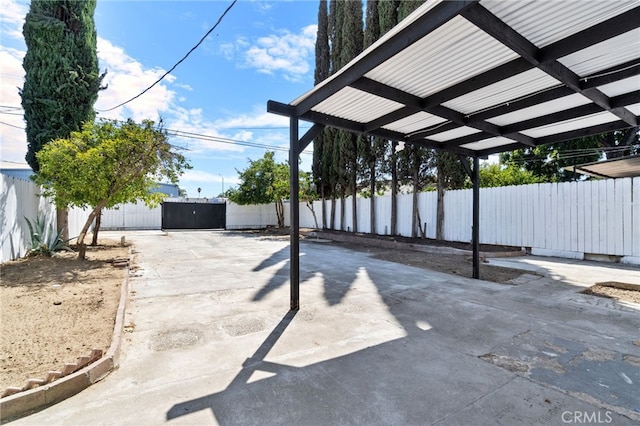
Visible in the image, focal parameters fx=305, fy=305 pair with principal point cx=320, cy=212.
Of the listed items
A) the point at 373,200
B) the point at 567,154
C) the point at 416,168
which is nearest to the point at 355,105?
the point at 416,168

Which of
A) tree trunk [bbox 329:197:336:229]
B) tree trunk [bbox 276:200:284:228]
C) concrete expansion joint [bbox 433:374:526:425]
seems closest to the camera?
concrete expansion joint [bbox 433:374:526:425]

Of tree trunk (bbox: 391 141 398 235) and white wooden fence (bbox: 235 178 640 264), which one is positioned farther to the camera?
tree trunk (bbox: 391 141 398 235)

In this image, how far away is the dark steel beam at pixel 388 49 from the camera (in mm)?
2393

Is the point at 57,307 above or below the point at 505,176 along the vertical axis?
below

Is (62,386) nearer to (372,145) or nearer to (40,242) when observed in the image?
(40,242)

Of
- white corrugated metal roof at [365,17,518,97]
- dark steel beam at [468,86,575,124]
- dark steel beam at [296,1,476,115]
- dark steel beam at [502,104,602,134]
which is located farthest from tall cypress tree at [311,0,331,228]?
white corrugated metal roof at [365,17,518,97]

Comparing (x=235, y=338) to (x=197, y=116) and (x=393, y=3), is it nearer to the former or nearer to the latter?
(x=393, y=3)

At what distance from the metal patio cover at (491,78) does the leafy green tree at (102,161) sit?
4.99 m

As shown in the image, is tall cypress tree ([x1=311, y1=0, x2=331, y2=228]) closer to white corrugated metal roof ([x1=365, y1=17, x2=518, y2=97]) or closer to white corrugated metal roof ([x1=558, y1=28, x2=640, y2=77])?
white corrugated metal roof ([x1=365, y1=17, x2=518, y2=97])

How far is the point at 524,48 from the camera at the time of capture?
286 centimetres

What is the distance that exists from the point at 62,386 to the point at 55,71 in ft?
34.1

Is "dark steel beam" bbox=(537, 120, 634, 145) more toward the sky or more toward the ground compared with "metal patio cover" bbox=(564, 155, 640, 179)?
more toward the sky

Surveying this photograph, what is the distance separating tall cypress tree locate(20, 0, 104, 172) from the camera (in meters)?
8.80

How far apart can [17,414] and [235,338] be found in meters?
1.66
